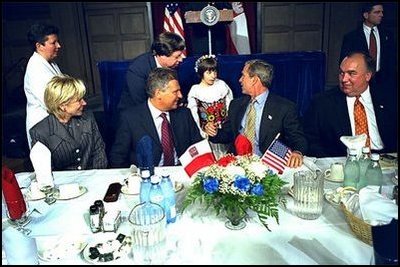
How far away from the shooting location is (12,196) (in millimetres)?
1657

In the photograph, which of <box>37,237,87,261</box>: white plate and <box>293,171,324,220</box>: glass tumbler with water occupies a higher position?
<box>293,171,324,220</box>: glass tumbler with water

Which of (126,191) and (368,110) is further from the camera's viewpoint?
(368,110)

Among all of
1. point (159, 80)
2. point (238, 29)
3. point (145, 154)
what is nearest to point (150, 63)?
point (159, 80)

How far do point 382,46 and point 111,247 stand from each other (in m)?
4.04

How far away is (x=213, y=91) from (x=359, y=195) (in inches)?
84.9

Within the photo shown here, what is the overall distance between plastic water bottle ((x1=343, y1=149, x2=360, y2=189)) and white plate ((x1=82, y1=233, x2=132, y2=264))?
3.29ft

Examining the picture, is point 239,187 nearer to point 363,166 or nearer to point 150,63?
point 363,166

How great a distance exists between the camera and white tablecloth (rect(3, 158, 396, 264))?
4.50 feet

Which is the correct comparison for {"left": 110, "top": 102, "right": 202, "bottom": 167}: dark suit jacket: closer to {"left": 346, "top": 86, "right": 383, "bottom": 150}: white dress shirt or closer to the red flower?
the red flower

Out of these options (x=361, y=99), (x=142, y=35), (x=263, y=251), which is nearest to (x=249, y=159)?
(x=263, y=251)

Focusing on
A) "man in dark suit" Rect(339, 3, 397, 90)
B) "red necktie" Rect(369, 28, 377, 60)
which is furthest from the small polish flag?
"red necktie" Rect(369, 28, 377, 60)

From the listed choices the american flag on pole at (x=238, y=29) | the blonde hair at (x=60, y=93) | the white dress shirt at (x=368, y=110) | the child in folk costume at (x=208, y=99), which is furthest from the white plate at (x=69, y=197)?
the american flag on pole at (x=238, y=29)

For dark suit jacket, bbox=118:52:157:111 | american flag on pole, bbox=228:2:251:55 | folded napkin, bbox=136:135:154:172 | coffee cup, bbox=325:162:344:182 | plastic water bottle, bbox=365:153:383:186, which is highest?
american flag on pole, bbox=228:2:251:55

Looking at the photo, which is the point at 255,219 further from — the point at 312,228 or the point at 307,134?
the point at 307,134
